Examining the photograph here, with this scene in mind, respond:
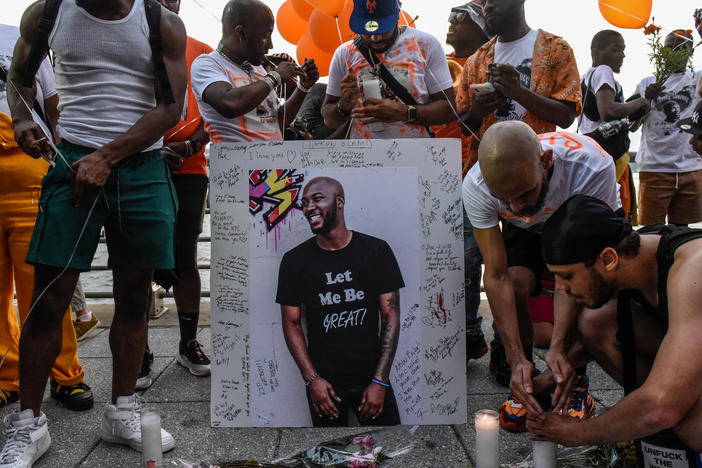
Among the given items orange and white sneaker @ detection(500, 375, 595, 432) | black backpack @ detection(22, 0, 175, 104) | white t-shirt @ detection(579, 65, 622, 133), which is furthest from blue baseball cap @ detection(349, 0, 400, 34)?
orange and white sneaker @ detection(500, 375, 595, 432)

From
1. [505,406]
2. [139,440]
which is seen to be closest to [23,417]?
[139,440]

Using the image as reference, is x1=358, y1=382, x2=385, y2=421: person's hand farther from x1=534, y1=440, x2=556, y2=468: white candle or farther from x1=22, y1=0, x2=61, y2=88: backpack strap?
x1=22, y1=0, x2=61, y2=88: backpack strap

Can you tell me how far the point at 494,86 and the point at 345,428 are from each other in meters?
1.65

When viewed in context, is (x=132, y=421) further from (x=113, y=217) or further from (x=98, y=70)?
(x=98, y=70)

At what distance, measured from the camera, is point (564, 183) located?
2143 millimetres

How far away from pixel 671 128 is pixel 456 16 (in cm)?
183

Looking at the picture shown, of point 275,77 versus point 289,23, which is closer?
point 275,77

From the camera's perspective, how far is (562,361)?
6.69 ft

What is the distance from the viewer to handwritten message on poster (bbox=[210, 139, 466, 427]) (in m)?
2.30

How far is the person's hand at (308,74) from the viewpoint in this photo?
2.79m

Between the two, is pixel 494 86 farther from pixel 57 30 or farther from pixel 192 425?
pixel 192 425

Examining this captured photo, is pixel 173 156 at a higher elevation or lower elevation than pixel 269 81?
lower

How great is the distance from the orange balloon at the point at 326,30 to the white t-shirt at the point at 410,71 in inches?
45.3

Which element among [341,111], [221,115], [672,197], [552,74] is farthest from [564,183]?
[672,197]
